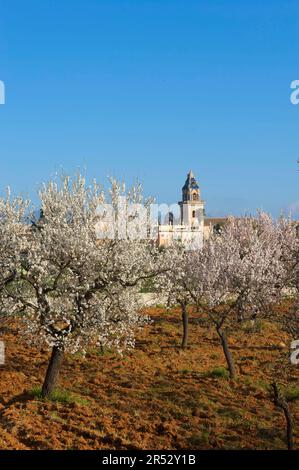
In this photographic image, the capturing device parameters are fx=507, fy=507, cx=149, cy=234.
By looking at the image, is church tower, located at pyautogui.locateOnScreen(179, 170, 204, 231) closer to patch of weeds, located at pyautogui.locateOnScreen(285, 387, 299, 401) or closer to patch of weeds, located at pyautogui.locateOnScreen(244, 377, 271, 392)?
patch of weeds, located at pyautogui.locateOnScreen(244, 377, 271, 392)

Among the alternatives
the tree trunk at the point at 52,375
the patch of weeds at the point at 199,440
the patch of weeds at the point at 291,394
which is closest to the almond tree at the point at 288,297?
the patch of weeds at the point at 291,394

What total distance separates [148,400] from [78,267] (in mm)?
5977

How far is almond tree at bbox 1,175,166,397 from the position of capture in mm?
16406

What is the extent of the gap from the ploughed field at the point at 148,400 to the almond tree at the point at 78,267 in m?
→ 2.02

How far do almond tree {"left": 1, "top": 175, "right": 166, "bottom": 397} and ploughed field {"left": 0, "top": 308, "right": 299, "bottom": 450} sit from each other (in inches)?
79.3

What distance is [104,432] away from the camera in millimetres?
15383

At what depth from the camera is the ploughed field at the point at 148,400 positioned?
1504 centimetres

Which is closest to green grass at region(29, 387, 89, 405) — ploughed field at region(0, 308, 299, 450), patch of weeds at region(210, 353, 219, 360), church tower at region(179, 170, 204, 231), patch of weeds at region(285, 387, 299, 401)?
ploughed field at region(0, 308, 299, 450)

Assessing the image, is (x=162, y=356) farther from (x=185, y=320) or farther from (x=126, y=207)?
(x=126, y=207)

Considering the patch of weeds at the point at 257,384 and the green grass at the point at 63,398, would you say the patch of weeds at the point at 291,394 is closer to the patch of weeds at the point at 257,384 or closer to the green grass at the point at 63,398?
the patch of weeds at the point at 257,384

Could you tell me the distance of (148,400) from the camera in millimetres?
18703
